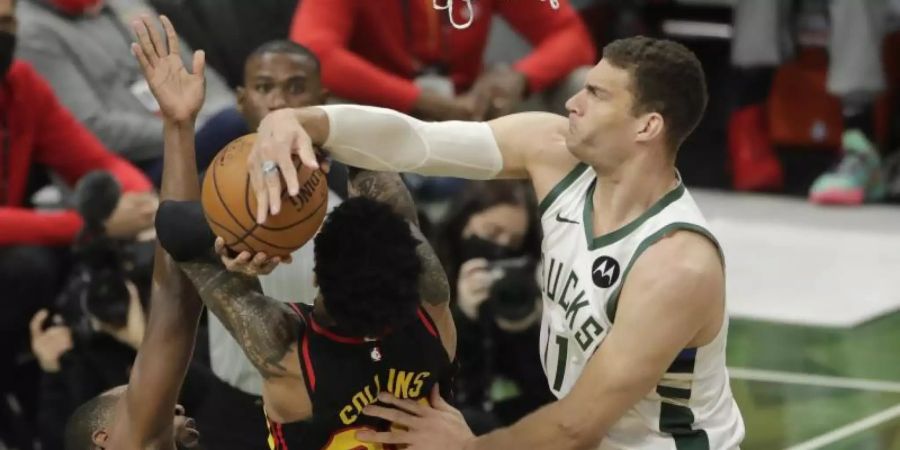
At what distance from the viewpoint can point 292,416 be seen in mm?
3311

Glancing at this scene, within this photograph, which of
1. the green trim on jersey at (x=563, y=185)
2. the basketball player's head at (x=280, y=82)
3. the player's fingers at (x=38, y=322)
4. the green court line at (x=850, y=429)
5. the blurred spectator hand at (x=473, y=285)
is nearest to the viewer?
the green trim on jersey at (x=563, y=185)

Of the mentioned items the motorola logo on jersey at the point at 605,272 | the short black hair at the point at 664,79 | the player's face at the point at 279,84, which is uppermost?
the short black hair at the point at 664,79

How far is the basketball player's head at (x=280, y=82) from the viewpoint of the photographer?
4.56 meters

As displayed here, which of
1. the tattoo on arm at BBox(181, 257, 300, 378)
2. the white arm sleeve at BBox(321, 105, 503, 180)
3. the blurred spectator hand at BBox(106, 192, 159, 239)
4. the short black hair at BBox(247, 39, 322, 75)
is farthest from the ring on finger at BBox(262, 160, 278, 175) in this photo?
the blurred spectator hand at BBox(106, 192, 159, 239)

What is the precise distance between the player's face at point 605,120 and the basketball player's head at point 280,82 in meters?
1.35

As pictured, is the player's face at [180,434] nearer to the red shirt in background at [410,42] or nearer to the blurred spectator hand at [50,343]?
the blurred spectator hand at [50,343]

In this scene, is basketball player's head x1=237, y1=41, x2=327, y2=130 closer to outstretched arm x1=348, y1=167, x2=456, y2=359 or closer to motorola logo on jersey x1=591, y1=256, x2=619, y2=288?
outstretched arm x1=348, y1=167, x2=456, y2=359

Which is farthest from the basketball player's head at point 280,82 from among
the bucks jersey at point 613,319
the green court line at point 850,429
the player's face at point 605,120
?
the green court line at point 850,429

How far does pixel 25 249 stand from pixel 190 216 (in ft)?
6.78

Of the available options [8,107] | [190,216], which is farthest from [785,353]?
[190,216]

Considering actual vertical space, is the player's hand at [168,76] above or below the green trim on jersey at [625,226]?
above

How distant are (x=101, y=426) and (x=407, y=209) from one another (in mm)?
905

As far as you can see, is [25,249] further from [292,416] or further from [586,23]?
[586,23]

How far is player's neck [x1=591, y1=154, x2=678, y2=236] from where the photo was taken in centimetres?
337
